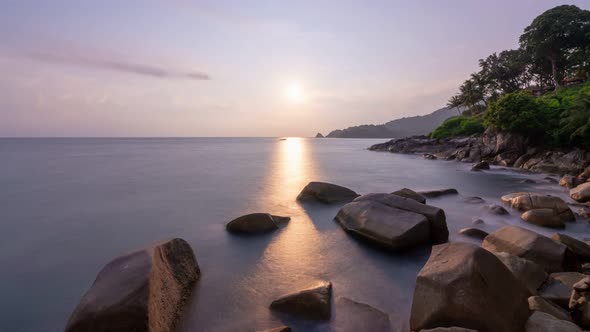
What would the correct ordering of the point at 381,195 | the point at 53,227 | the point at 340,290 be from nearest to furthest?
the point at 340,290 < the point at 381,195 < the point at 53,227

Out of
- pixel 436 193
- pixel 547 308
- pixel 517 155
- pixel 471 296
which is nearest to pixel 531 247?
pixel 547 308

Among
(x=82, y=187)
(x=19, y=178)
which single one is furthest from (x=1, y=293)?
(x=19, y=178)

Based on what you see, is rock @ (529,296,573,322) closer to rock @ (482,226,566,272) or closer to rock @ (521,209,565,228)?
rock @ (482,226,566,272)

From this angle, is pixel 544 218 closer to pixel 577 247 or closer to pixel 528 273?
pixel 577 247

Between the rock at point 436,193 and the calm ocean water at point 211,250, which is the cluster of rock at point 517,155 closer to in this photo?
the calm ocean water at point 211,250

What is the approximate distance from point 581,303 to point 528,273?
99 centimetres

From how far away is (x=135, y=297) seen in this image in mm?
4602

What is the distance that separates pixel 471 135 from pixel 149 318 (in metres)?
57.9

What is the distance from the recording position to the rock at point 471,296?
4.21m

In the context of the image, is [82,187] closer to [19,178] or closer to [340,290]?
[19,178]

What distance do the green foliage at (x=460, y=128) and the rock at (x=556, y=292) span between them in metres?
53.1

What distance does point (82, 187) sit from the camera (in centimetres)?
2188

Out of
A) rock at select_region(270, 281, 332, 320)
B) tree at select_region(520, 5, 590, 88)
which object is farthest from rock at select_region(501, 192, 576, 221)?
tree at select_region(520, 5, 590, 88)

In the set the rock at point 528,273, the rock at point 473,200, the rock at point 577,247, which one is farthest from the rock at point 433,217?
the rock at point 473,200
